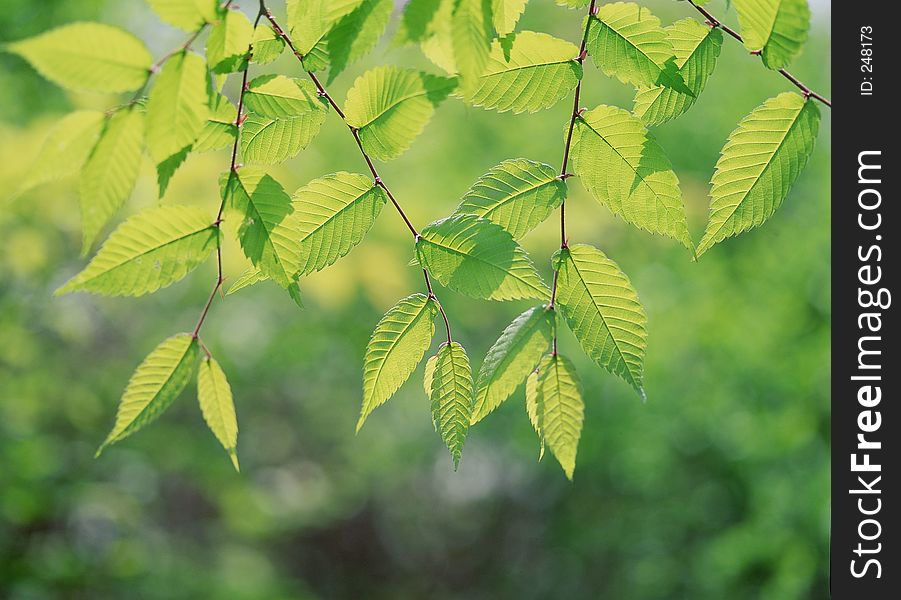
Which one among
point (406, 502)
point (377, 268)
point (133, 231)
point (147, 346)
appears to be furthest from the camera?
point (406, 502)

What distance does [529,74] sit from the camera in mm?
698

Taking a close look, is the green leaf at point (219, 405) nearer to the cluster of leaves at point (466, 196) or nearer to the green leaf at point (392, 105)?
the cluster of leaves at point (466, 196)

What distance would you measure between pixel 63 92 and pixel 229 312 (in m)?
1.22

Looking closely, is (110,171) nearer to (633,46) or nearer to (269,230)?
(269,230)

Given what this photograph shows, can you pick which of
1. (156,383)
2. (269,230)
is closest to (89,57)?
(269,230)

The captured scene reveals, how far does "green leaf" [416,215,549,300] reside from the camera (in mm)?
689

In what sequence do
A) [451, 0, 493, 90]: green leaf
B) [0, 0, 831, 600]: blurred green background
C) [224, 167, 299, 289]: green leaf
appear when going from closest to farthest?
[451, 0, 493, 90]: green leaf
[224, 167, 299, 289]: green leaf
[0, 0, 831, 600]: blurred green background

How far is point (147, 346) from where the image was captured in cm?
382

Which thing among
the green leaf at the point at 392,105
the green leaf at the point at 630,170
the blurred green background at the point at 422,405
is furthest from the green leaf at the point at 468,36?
the blurred green background at the point at 422,405

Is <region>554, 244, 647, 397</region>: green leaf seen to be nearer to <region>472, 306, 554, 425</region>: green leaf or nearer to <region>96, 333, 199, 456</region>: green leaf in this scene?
<region>472, 306, 554, 425</region>: green leaf

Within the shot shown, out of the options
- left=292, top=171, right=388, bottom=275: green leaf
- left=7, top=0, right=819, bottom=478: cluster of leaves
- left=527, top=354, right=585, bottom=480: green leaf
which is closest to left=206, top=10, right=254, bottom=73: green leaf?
left=7, top=0, right=819, bottom=478: cluster of leaves

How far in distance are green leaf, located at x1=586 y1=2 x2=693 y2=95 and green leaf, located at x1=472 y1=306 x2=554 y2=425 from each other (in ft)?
0.69
